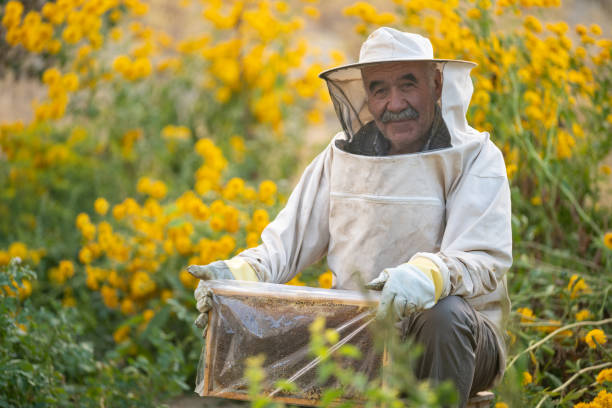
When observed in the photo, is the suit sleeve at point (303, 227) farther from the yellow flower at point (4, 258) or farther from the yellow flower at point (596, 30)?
the yellow flower at point (4, 258)

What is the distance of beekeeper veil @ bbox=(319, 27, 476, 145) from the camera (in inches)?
83.0

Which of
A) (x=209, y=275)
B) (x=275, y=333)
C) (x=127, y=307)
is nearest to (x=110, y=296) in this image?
(x=127, y=307)

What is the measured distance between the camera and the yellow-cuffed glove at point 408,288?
5.63ft

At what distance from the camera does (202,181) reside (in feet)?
12.0

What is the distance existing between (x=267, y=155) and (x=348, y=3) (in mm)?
8252

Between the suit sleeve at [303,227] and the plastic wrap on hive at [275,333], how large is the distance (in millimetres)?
340

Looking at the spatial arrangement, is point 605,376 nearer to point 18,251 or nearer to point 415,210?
point 415,210

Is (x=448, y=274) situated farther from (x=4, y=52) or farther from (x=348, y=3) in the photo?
(x=348, y=3)

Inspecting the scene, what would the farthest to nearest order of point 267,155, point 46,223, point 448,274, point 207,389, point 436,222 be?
1. point 267,155
2. point 46,223
3. point 436,222
4. point 207,389
5. point 448,274

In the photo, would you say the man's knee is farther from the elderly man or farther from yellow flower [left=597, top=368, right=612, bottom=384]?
Answer: yellow flower [left=597, top=368, right=612, bottom=384]

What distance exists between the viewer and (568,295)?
279cm

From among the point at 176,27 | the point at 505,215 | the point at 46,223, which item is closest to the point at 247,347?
the point at 505,215

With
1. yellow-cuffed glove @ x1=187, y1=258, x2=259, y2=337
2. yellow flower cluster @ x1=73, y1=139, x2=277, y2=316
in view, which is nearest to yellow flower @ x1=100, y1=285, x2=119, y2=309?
yellow flower cluster @ x1=73, y1=139, x2=277, y2=316

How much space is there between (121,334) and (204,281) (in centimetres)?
176
